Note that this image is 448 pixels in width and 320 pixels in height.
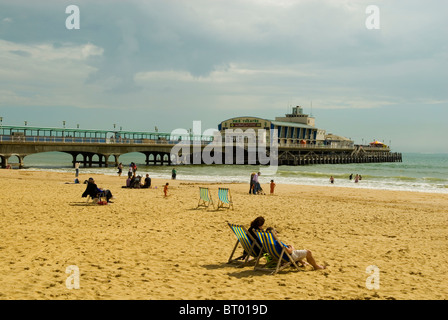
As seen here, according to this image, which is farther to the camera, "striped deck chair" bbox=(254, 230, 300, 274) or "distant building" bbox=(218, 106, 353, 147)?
"distant building" bbox=(218, 106, 353, 147)

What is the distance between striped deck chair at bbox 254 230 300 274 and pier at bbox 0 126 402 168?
40.6m

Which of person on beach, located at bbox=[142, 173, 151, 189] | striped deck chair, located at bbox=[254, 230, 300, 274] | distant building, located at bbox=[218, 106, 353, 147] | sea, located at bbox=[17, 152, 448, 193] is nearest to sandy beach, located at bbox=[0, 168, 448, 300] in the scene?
striped deck chair, located at bbox=[254, 230, 300, 274]

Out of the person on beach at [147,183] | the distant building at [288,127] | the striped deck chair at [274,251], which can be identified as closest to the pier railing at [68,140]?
the distant building at [288,127]

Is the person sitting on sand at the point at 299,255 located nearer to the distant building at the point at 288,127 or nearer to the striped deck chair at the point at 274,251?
the striped deck chair at the point at 274,251

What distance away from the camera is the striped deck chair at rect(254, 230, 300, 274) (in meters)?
6.59

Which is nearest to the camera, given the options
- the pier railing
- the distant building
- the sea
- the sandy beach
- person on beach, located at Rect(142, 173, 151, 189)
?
the sandy beach

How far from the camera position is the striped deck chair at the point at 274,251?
659 cm

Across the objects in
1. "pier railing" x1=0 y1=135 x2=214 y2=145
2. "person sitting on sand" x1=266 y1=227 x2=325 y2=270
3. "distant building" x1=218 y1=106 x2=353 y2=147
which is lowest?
"person sitting on sand" x1=266 y1=227 x2=325 y2=270

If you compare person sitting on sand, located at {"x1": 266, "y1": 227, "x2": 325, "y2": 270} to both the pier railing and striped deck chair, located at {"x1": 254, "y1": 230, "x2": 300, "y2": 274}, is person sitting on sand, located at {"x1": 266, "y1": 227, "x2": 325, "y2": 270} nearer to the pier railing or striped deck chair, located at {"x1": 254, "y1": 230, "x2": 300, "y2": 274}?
striped deck chair, located at {"x1": 254, "y1": 230, "x2": 300, "y2": 274}

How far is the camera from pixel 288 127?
282ft

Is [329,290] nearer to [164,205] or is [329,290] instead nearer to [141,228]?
[141,228]

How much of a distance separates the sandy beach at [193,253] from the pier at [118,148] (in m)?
34.0
